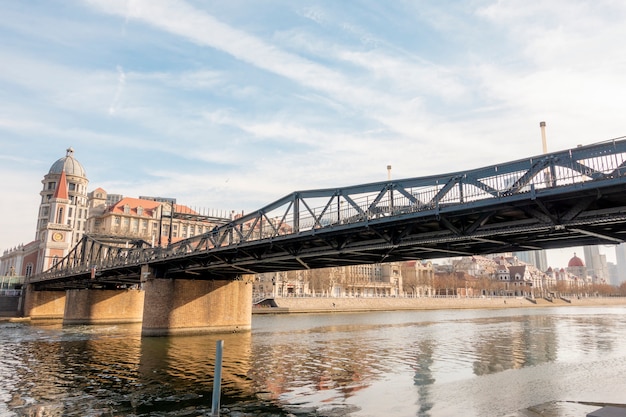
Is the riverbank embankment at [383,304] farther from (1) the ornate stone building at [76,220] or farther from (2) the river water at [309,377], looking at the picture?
(2) the river water at [309,377]

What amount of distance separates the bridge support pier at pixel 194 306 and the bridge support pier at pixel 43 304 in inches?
1902

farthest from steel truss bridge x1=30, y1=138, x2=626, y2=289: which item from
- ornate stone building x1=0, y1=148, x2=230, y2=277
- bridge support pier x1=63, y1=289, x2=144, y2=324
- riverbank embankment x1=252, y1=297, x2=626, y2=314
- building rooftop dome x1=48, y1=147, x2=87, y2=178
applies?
building rooftop dome x1=48, y1=147, x2=87, y2=178

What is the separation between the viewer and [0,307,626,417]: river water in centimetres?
1675

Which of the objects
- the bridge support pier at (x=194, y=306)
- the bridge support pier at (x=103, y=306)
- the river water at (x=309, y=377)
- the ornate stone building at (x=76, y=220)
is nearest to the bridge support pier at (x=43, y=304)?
the bridge support pier at (x=103, y=306)

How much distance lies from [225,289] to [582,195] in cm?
3817

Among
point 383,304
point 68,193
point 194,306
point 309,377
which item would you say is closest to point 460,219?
point 309,377

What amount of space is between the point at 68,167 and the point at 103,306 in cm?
10043

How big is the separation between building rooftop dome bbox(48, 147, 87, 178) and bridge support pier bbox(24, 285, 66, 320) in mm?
76706

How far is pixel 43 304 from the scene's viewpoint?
8250 cm

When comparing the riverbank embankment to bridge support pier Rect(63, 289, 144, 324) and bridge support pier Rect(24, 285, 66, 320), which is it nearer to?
bridge support pier Rect(63, 289, 144, 324)

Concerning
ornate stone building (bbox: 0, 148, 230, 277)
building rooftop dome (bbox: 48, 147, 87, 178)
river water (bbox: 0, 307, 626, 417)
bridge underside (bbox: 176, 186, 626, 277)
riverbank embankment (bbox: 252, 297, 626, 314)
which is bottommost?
river water (bbox: 0, 307, 626, 417)

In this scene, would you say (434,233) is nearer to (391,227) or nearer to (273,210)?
(391,227)

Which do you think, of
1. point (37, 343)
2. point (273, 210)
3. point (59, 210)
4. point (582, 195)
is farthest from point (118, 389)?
point (59, 210)

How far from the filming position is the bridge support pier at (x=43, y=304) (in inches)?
3191
